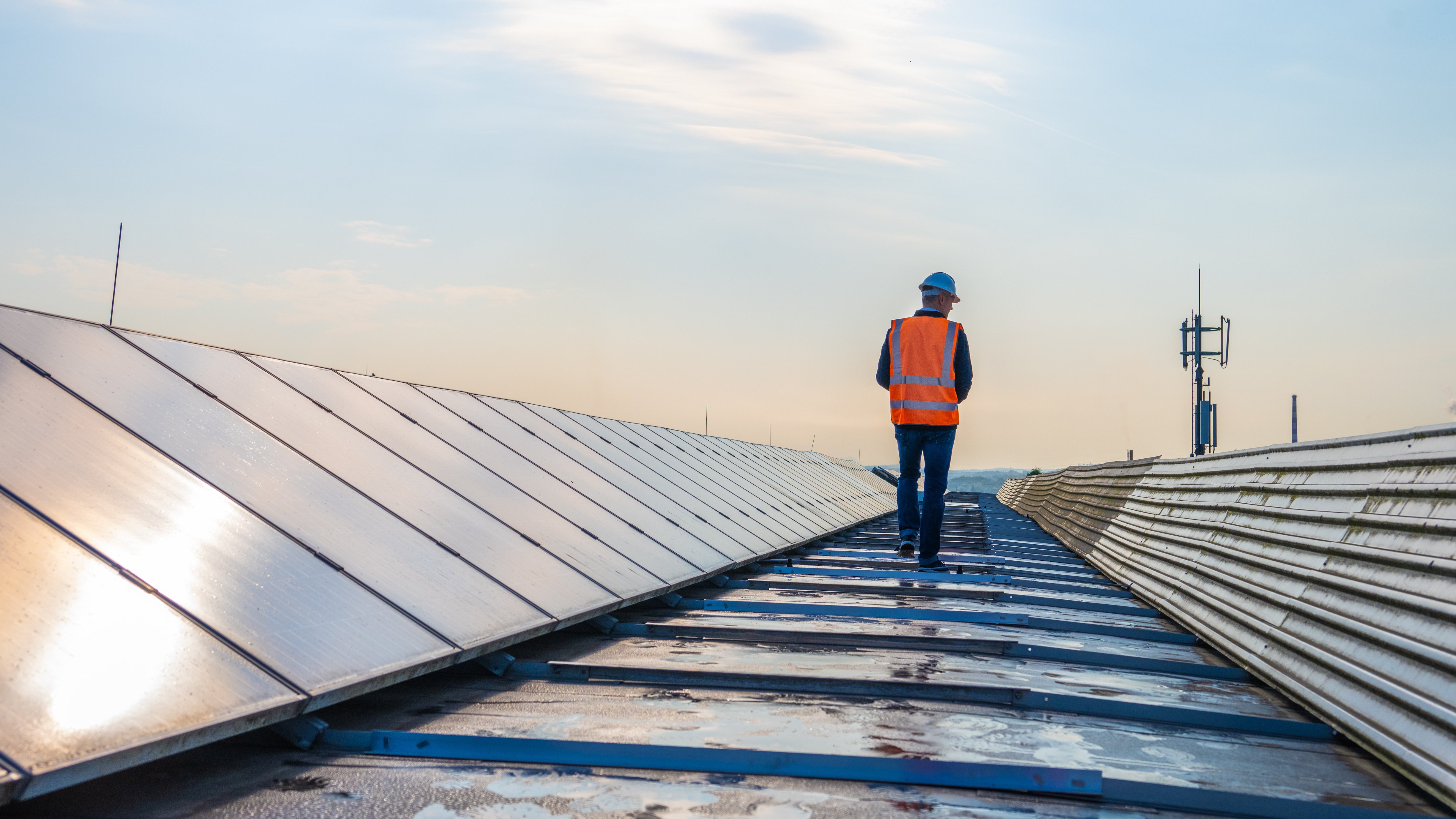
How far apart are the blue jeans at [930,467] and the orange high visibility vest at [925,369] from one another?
0.15m

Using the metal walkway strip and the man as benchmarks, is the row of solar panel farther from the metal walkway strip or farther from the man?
the man

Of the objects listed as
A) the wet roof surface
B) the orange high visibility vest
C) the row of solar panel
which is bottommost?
the wet roof surface

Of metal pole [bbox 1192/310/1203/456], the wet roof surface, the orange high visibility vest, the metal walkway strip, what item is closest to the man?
the orange high visibility vest

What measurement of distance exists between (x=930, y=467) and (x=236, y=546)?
20.1ft

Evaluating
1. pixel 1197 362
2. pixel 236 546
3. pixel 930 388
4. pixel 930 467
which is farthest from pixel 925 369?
pixel 1197 362

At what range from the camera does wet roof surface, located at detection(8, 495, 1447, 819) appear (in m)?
3.05

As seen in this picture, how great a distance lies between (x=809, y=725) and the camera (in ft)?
12.8

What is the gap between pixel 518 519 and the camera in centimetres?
634

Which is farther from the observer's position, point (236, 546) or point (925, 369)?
point (925, 369)

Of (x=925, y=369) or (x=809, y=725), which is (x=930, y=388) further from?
(x=809, y=725)

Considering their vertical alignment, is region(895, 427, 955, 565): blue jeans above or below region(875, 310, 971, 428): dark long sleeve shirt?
below

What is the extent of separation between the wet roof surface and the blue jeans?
2003 millimetres

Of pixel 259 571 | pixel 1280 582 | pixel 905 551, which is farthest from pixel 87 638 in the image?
pixel 905 551

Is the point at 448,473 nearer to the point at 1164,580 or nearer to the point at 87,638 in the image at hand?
the point at 87,638
